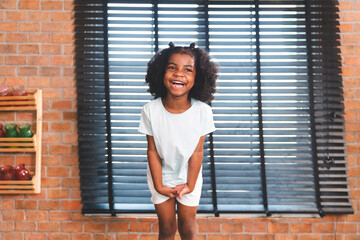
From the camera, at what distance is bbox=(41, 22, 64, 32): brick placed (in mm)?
2031

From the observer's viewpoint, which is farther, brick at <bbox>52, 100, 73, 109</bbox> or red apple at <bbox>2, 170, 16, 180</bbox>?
brick at <bbox>52, 100, 73, 109</bbox>

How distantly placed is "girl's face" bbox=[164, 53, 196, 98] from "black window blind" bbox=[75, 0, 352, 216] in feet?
2.03

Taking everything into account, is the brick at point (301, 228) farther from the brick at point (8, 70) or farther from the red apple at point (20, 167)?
the brick at point (8, 70)

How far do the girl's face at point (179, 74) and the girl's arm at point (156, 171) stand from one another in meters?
0.30

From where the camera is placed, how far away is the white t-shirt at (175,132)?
1.42 meters

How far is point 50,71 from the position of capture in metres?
2.04

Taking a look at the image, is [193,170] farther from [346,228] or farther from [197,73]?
[346,228]

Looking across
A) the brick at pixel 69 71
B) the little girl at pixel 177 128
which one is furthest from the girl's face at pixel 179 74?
the brick at pixel 69 71

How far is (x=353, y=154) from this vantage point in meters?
2.00

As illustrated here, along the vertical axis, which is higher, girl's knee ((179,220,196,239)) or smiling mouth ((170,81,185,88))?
smiling mouth ((170,81,185,88))

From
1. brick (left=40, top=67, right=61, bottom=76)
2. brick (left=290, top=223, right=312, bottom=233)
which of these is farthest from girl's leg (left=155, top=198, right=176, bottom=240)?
brick (left=40, top=67, right=61, bottom=76)

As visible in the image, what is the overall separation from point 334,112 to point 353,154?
1.15 feet

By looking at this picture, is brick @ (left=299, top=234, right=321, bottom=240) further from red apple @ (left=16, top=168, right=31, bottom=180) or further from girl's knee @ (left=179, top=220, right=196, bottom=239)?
red apple @ (left=16, top=168, right=31, bottom=180)

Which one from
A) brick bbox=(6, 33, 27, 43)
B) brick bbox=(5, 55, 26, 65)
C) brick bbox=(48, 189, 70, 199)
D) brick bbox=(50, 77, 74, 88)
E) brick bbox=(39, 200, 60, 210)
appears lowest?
brick bbox=(39, 200, 60, 210)
